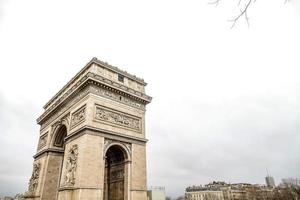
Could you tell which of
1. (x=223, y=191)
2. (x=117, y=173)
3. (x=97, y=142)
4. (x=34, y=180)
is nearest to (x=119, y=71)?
(x=97, y=142)

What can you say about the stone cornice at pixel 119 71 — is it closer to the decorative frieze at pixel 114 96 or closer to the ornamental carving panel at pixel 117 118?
the decorative frieze at pixel 114 96

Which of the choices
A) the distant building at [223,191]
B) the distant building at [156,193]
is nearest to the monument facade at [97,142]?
the distant building at [156,193]

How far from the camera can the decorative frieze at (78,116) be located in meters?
15.5

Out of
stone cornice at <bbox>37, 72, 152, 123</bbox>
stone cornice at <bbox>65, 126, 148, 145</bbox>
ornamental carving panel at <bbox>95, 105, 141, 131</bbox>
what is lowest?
stone cornice at <bbox>65, 126, 148, 145</bbox>

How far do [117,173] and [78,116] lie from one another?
478cm

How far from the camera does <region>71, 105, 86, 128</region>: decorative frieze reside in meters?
15.5

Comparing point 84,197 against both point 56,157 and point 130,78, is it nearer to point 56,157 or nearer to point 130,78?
point 56,157

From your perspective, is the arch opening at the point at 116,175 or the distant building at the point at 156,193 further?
the distant building at the point at 156,193

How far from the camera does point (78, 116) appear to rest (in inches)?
634

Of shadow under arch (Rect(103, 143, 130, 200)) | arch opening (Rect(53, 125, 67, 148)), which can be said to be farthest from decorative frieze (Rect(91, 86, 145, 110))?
arch opening (Rect(53, 125, 67, 148))

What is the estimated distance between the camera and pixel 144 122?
18172 millimetres

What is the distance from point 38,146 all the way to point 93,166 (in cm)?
1101

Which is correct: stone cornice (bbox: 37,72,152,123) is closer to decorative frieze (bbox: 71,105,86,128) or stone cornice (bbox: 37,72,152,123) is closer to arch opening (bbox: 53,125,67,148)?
decorative frieze (bbox: 71,105,86,128)

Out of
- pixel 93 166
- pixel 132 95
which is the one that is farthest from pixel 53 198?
pixel 132 95
